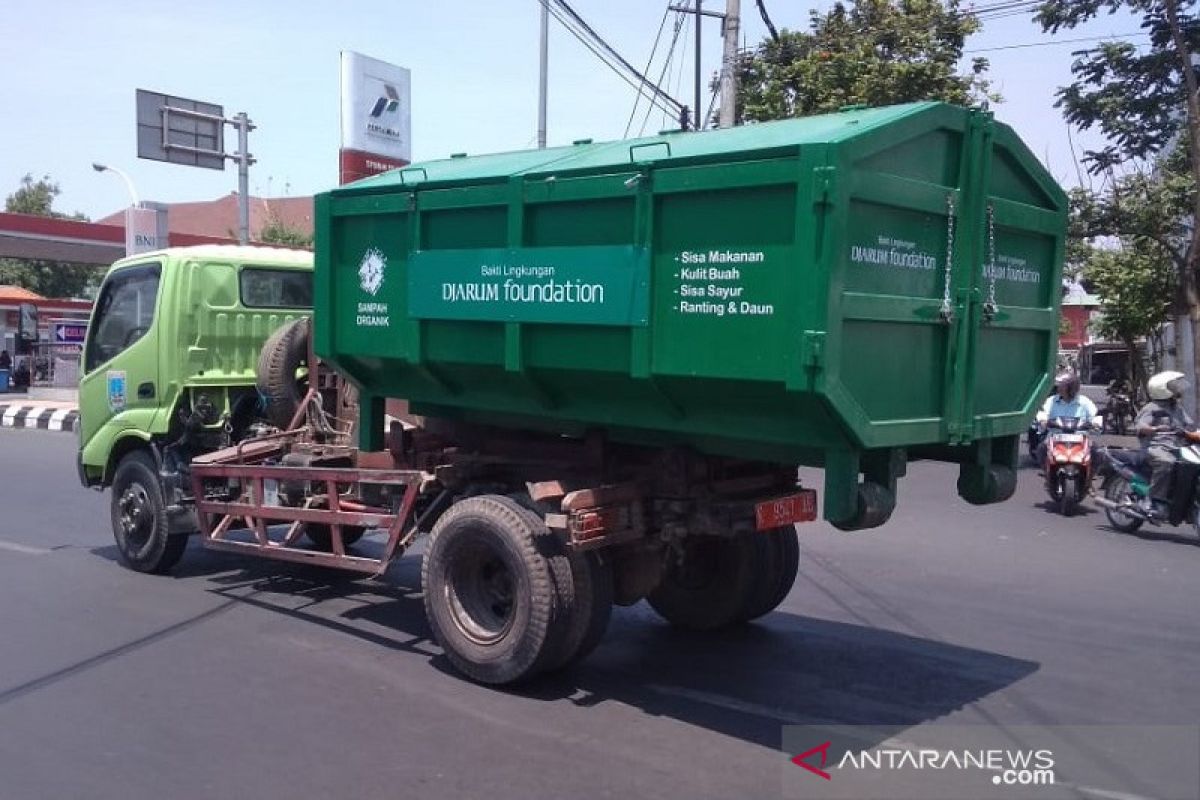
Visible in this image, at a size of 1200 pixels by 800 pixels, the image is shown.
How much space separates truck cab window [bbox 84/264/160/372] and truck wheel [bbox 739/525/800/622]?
15.5 feet

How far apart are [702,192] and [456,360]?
1717 millimetres

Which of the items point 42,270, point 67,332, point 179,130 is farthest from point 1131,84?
point 42,270

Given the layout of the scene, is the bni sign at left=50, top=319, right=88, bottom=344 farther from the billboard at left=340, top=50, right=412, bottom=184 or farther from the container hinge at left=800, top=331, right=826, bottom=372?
the container hinge at left=800, top=331, right=826, bottom=372

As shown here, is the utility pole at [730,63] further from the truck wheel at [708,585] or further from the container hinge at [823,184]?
the container hinge at [823,184]

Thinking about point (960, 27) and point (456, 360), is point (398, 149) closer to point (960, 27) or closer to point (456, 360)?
point (960, 27)

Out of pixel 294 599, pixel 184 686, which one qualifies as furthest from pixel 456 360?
pixel 294 599

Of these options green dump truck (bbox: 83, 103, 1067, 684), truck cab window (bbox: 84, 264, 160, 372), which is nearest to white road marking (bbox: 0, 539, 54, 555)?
truck cab window (bbox: 84, 264, 160, 372)

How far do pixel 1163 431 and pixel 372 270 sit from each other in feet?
25.1

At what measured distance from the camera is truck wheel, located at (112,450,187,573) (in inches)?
309

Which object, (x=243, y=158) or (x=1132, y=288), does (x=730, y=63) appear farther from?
(x=243, y=158)

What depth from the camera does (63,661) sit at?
5.89m

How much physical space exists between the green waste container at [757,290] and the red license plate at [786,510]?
0.86 ft

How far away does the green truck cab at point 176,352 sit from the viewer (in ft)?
25.7

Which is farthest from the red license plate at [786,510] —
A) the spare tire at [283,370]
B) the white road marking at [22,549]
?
the white road marking at [22,549]
